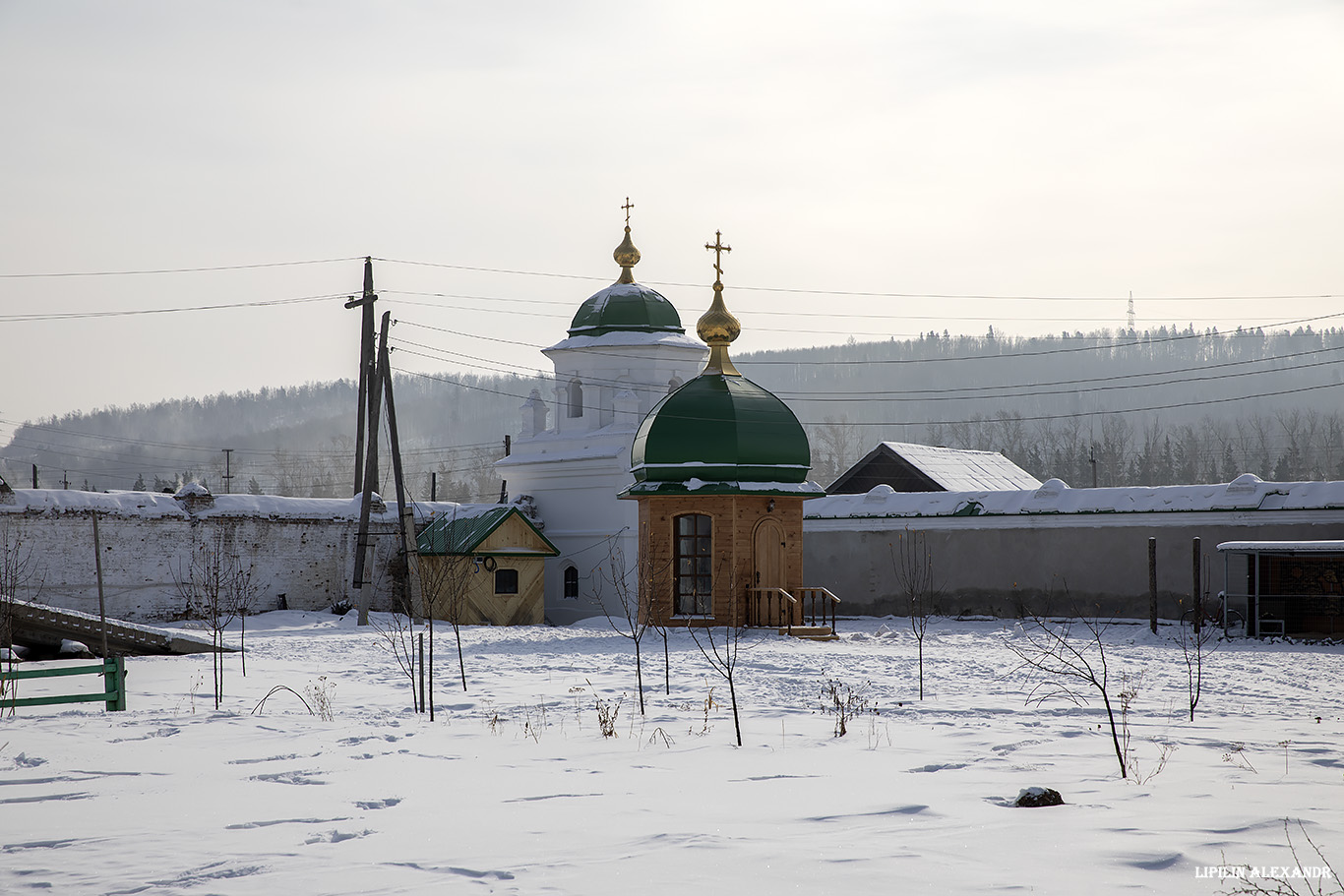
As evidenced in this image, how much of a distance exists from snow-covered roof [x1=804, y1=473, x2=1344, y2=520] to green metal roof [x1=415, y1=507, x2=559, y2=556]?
6920 mm

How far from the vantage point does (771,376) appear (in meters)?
139

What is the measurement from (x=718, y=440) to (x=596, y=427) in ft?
31.0

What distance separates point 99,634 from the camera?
1806 centimetres

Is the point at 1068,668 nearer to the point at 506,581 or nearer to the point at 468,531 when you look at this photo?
the point at 506,581

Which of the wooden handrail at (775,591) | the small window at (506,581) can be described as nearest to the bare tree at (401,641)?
the small window at (506,581)

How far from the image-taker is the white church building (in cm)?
2914

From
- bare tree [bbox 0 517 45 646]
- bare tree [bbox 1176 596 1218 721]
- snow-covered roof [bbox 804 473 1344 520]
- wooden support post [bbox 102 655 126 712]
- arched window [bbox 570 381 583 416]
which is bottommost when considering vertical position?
bare tree [bbox 1176 596 1218 721]

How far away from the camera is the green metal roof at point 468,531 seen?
2553 centimetres

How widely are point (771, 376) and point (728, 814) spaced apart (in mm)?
132571

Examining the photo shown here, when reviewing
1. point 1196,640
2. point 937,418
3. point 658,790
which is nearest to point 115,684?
point 658,790

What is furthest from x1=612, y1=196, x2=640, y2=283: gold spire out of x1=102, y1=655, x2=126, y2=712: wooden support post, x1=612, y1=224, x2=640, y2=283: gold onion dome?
x1=102, y1=655, x2=126, y2=712: wooden support post

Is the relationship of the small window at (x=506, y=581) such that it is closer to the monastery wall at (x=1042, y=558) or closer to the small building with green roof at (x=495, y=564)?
the small building with green roof at (x=495, y=564)

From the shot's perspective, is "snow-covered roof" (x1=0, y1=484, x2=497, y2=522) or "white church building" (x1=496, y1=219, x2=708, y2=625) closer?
"snow-covered roof" (x1=0, y1=484, x2=497, y2=522)

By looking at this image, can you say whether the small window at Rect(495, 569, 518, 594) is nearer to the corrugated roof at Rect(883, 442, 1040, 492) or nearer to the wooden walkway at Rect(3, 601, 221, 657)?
the wooden walkway at Rect(3, 601, 221, 657)
